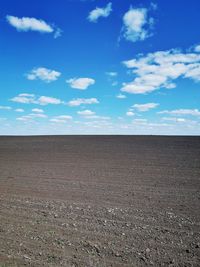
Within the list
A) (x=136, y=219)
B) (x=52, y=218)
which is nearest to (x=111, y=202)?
(x=136, y=219)

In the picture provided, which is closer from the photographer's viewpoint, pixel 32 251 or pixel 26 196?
pixel 32 251

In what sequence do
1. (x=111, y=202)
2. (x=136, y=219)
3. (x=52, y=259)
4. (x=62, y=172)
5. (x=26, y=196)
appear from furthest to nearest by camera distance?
(x=62, y=172), (x=26, y=196), (x=111, y=202), (x=136, y=219), (x=52, y=259)

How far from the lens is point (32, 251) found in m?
5.89

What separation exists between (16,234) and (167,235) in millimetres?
3889

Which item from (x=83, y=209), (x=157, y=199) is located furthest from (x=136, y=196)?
(x=83, y=209)

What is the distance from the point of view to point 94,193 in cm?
1138

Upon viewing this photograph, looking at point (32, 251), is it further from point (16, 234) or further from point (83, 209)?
point (83, 209)

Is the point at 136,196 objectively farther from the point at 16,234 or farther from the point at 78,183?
the point at 16,234

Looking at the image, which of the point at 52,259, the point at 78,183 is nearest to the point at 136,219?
the point at 52,259

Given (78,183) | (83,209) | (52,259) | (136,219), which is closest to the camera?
(52,259)

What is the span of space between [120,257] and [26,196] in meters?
6.12

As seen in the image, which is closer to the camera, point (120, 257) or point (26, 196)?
point (120, 257)

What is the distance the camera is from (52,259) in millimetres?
5566

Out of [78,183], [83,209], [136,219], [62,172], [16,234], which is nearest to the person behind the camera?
[16,234]
